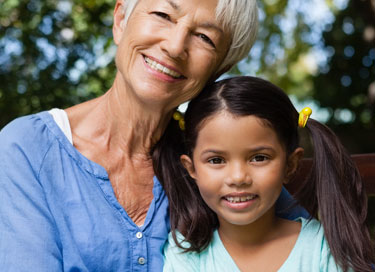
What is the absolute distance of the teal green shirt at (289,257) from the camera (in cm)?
199

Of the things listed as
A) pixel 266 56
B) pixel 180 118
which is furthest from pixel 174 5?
pixel 266 56

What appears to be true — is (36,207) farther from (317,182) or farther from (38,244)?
(317,182)

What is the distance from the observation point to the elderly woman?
1.91 meters

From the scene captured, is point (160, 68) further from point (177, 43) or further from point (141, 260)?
point (141, 260)

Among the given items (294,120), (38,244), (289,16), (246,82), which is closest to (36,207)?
(38,244)

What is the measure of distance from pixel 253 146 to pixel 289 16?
5475 millimetres

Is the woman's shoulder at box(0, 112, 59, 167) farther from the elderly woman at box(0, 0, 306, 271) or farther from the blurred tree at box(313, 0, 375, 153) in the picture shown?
the blurred tree at box(313, 0, 375, 153)

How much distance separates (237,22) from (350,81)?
4.64 meters

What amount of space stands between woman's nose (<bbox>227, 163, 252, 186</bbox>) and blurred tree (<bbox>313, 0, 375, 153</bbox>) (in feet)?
14.7

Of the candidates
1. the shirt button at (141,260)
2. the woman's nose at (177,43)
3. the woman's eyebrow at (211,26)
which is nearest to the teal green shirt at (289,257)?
the shirt button at (141,260)

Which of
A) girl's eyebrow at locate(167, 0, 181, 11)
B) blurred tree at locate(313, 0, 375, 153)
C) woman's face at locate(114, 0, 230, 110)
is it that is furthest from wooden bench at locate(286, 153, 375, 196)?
blurred tree at locate(313, 0, 375, 153)

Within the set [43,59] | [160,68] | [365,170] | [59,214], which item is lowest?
[43,59]

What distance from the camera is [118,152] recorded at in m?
2.24

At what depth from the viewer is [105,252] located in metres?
2.00
